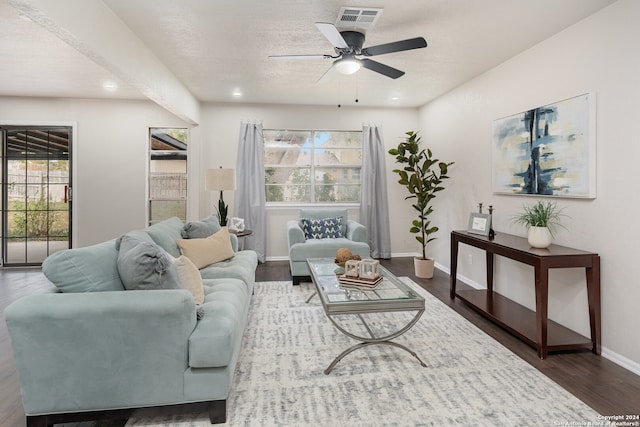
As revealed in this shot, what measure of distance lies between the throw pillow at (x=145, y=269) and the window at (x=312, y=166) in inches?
160

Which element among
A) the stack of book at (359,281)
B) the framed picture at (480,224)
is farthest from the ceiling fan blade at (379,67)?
the stack of book at (359,281)

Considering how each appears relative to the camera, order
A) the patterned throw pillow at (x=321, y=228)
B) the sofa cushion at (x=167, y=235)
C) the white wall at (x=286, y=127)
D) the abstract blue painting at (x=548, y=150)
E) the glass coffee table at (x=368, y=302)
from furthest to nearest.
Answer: the white wall at (x=286, y=127) < the patterned throw pillow at (x=321, y=228) < the sofa cushion at (x=167, y=235) < the abstract blue painting at (x=548, y=150) < the glass coffee table at (x=368, y=302)

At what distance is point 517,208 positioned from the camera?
3650mm

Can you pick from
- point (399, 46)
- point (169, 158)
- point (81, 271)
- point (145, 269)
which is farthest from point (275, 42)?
point (169, 158)

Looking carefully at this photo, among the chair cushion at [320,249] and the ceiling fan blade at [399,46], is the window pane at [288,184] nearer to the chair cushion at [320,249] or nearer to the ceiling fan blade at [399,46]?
the chair cushion at [320,249]

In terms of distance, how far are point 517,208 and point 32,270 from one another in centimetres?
644

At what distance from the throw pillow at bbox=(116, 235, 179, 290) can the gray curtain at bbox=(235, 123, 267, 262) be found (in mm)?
3719

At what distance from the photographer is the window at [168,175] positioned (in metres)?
5.77

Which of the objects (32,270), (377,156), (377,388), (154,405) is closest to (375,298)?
(377,388)

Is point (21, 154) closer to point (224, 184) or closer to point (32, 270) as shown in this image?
point (32, 270)

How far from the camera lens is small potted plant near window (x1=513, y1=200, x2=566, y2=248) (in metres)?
2.89

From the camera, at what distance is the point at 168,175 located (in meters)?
5.80

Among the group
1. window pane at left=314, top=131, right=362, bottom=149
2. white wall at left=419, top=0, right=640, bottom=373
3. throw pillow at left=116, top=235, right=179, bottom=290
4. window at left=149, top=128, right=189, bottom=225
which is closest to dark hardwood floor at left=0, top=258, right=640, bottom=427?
white wall at left=419, top=0, right=640, bottom=373

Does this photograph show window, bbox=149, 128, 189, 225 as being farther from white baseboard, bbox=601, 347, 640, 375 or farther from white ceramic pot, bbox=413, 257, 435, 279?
white baseboard, bbox=601, 347, 640, 375
